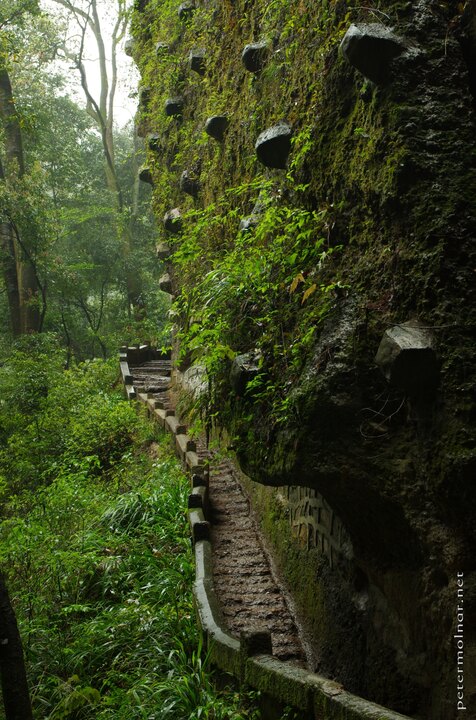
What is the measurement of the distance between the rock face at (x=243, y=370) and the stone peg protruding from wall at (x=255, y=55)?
165 inches

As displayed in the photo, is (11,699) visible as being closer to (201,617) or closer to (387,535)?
(201,617)

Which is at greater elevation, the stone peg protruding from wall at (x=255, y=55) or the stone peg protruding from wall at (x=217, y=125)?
the stone peg protruding from wall at (x=255, y=55)

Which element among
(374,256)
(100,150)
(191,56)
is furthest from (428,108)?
(100,150)

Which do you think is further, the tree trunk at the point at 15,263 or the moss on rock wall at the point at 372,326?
the tree trunk at the point at 15,263

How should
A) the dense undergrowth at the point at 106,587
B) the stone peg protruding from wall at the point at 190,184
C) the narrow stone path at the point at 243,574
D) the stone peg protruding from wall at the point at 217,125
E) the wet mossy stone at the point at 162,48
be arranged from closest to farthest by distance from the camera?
the dense undergrowth at the point at 106,587, the narrow stone path at the point at 243,574, the stone peg protruding from wall at the point at 217,125, the stone peg protruding from wall at the point at 190,184, the wet mossy stone at the point at 162,48

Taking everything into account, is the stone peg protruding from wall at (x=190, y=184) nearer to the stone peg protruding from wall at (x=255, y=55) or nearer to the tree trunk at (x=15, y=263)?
the stone peg protruding from wall at (x=255, y=55)


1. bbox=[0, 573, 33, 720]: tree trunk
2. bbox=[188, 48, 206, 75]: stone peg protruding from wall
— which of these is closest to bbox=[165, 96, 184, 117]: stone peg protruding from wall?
bbox=[188, 48, 206, 75]: stone peg protruding from wall

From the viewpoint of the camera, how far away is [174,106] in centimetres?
1342

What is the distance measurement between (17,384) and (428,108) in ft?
37.8

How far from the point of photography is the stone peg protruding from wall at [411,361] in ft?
12.4

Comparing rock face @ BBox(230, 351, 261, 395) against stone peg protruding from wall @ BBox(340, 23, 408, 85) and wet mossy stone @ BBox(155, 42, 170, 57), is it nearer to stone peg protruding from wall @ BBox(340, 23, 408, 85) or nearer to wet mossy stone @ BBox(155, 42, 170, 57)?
stone peg protruding from wall @ BBox(340, 23, 408, 85)

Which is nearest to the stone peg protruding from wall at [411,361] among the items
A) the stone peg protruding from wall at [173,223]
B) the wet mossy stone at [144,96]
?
the stone peg protruding from wall at [173,223]

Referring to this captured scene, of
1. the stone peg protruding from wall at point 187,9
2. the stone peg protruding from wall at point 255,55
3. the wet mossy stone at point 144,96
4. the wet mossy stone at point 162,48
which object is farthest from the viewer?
the wet mossy stone at point 144,96

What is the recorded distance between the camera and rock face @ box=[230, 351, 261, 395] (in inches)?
205
